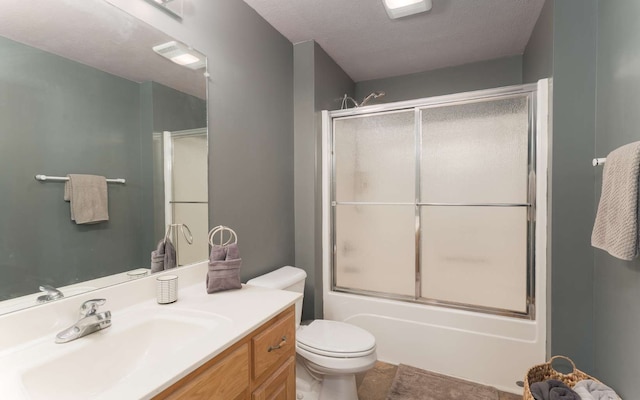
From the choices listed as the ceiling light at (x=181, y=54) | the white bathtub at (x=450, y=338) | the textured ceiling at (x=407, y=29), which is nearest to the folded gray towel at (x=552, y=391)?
the white bathtub at (x=450, y=338)

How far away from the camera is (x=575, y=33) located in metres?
1.57

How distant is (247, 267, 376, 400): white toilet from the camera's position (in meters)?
1.56

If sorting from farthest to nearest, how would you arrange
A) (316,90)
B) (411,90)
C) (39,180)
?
(411,90) < (316,90) < (39,180)

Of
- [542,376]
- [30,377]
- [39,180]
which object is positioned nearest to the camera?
[30,377]

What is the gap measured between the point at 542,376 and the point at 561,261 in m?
0.61

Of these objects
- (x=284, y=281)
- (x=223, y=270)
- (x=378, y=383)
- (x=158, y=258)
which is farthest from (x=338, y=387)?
(x=158, y=258)

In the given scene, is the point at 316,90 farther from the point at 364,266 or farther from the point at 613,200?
the point at 613,200

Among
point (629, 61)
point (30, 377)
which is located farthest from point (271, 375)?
point (629, 61)

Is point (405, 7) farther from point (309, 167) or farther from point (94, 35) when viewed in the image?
point (94, 35)

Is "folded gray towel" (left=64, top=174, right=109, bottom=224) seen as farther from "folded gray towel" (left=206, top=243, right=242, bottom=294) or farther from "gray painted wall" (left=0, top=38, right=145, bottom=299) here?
"folded gray towel" (left=206, top=243, right=242, bottom=294)

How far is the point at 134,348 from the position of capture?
103cm

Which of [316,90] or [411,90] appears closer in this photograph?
[316,90]

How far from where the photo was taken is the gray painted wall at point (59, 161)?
0.90 metres

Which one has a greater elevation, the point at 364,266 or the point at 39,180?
the point at 39,180
